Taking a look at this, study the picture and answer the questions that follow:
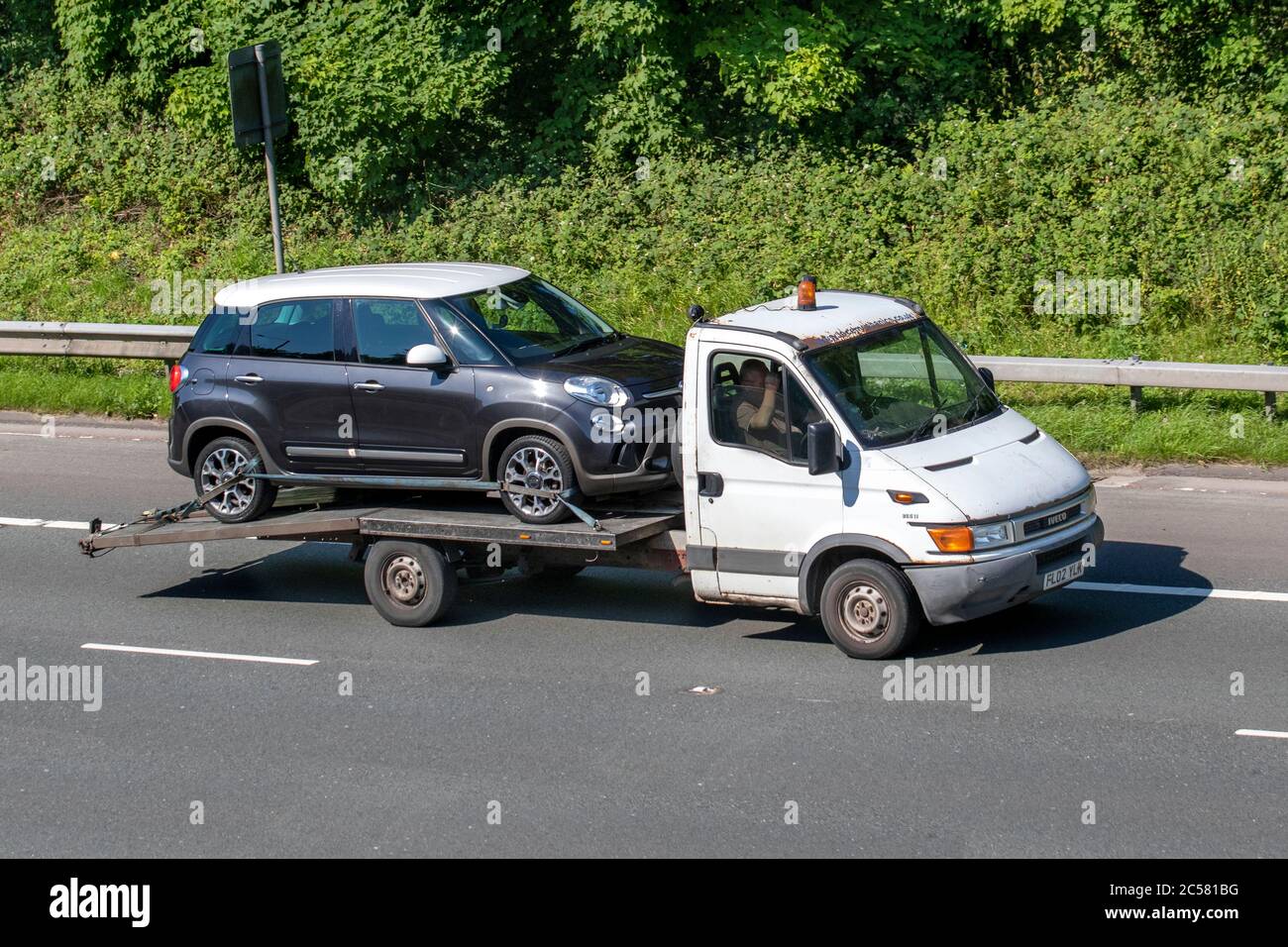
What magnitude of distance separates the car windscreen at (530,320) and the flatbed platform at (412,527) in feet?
3.67

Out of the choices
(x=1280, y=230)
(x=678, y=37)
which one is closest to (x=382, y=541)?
(x=1280, y=230)

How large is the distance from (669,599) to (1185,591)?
3.49 meters

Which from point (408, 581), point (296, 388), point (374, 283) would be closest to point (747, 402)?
point (408, 581)

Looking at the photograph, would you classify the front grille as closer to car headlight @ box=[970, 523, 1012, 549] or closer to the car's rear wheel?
car headlight @ box=[970, 523, 1012, 549]

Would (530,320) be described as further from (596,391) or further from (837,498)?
(837,498)

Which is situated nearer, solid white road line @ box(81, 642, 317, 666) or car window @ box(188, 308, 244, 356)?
solid white road line @ box(81, 642, 317, 666)

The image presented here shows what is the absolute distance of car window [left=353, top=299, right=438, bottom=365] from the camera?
10641mm

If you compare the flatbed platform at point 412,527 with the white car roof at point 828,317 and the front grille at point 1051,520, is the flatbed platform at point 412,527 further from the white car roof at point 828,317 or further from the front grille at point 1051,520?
the front grille at point 1051,520

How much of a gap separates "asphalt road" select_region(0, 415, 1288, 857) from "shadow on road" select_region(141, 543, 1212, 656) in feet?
0.10

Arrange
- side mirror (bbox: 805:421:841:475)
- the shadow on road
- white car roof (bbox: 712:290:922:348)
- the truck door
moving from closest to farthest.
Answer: side mirror (bbox: 805:421:841:475)
the truck door
white car roof (bbox: 712:290:922:348)
the shadow on road

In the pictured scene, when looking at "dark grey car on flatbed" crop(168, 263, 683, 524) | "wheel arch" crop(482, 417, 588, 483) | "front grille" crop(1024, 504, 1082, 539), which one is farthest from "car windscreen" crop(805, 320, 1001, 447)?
"wheel arch" crop(482, 417, 588, 483)

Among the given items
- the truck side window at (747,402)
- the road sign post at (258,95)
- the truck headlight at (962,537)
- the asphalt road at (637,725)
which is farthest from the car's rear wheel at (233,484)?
the road sign post at (258,95)

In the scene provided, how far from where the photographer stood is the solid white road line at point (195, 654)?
407 inches

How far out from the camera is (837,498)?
930 cm
